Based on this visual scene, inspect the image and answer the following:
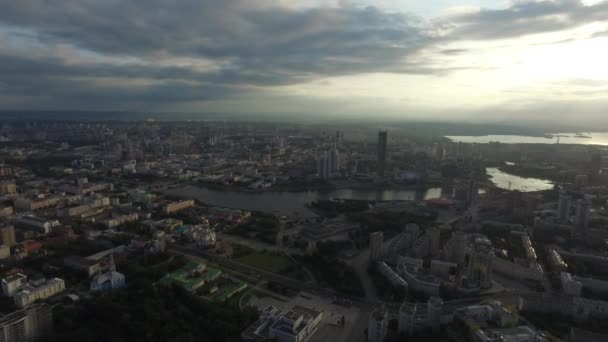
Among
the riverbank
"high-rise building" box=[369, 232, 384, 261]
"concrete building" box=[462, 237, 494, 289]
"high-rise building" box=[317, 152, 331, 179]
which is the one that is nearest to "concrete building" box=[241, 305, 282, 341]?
"high-rise building" box=[369, 232, 384, 261]

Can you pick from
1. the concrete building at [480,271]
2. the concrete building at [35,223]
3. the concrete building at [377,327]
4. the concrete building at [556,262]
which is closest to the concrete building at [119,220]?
the concrete building at [35,223]

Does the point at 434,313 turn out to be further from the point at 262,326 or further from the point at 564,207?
the point at 564,207

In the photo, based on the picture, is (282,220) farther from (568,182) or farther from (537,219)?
(568,182)

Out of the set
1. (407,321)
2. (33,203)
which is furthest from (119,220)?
(407,321)

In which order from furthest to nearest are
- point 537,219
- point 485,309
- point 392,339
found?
point 537,219
point 485,309
point 392,339

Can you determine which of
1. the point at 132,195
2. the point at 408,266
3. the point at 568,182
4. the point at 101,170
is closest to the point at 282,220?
the point at 408,266
